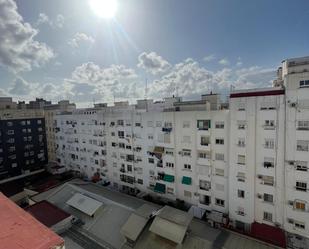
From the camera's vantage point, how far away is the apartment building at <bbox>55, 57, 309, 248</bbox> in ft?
85.6

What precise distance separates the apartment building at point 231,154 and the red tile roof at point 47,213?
51.4 ft

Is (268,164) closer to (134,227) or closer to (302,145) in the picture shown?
(302,145)

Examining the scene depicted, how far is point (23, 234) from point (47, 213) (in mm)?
33827

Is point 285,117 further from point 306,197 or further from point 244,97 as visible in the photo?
point 306,197

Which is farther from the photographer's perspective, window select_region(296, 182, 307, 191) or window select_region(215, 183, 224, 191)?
window select_region(215, 183, 224, 191)

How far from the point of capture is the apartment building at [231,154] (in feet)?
85.6

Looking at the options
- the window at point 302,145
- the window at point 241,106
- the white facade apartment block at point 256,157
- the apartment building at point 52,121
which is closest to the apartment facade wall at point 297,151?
the window at point 302,145

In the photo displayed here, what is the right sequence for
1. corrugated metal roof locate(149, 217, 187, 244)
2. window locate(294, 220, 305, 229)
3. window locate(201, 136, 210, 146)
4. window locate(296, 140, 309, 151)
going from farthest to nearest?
window locate(201, 136, 210, 146), window locate(294, 220, 305, 229), corrugated metal roof locate(149, 217, 187, 244), window locate(296, 140, 309, 151)

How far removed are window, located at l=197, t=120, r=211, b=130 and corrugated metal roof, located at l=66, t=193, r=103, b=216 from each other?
22.8 meters

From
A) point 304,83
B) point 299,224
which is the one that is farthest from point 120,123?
point 299,224

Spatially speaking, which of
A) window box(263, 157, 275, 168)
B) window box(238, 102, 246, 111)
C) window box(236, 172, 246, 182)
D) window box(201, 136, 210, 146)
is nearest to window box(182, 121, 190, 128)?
window box(201, 136, 210, 146)

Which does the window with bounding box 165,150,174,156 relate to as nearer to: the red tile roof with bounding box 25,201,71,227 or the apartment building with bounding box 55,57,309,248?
the apartment building with bounding box 55,57,309,248

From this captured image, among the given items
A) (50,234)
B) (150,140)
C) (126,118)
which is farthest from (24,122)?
(50,234)

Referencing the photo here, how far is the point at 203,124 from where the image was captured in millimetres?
33719
